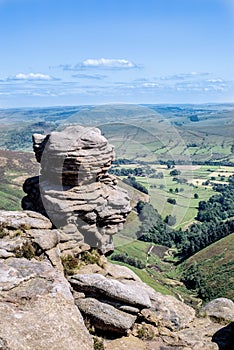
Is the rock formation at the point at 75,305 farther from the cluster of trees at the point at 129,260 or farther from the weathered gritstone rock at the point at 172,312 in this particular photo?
the cluster of trees at the point at 129,260

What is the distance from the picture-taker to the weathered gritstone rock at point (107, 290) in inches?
864

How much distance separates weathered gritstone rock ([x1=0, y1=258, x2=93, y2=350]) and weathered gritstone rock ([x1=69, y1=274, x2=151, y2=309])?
363cm

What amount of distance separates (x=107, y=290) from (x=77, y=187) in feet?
27.5

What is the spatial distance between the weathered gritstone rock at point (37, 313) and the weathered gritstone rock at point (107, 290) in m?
3.63

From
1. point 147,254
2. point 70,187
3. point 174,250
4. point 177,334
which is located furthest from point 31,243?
point 174,250

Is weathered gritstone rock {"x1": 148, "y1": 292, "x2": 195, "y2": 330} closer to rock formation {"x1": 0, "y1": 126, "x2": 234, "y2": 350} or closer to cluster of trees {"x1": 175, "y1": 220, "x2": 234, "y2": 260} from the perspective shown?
rock formation {"x1": 0, "y1": 126, "x2": 234, "y2": 350}

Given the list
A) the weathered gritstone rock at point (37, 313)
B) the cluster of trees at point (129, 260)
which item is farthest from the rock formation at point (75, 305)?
the cluster of trees at point (129, 260)

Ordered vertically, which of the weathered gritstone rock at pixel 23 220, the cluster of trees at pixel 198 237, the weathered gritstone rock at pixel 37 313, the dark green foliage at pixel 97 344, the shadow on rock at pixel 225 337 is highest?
the weathered gritstone rock at pixel 37 313

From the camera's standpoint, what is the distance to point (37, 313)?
15727 mm

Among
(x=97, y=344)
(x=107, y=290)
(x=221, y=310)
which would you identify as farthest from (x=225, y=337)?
(x=97, y=344)

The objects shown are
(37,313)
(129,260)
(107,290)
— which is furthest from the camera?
(129,260)

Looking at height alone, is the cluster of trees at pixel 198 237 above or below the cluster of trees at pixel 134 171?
below

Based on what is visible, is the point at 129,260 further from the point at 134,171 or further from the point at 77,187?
the point at 77,187

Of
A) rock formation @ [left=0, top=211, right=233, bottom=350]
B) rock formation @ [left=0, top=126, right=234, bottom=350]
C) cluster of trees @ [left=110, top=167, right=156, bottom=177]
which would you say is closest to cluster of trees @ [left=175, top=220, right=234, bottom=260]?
cluster of trees @ [left=110, top=167, right=156, bottom=177]
